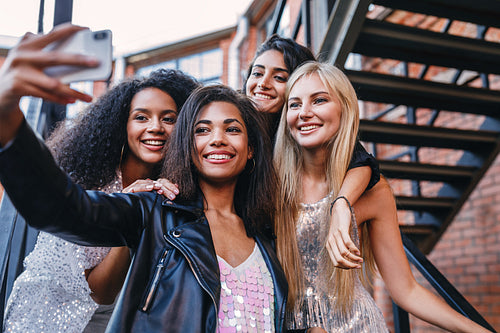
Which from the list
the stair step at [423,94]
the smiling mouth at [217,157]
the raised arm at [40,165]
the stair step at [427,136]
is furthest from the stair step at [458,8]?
the raised arm at [40,165]

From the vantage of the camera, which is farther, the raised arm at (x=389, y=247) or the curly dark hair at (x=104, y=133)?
the curly dark hair at (x=104, y=133)

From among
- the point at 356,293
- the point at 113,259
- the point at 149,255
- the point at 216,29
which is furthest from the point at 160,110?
the point at 216,29

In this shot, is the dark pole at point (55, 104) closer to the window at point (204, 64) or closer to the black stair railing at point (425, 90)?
the black stair railing at point (425, 90)

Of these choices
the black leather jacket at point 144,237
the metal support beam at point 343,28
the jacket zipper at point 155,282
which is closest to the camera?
the black leather jacket at point 144,237

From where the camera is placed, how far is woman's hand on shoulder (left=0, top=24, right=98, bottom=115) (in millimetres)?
890

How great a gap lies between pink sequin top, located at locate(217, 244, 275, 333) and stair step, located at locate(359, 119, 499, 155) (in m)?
1.97

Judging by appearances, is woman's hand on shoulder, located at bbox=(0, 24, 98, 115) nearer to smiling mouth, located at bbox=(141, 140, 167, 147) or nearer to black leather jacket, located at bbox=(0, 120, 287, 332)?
black leather jacket, located at bbox=(0, 120, 287, 332)

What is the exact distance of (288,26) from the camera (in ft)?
28.8

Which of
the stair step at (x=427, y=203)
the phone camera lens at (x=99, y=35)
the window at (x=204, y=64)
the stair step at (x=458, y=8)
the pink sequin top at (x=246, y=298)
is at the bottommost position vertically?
the pink sequin top at (x=246, y=298)

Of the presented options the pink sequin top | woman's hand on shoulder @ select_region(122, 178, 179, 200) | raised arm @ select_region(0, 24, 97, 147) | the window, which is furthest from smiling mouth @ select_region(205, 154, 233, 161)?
the window

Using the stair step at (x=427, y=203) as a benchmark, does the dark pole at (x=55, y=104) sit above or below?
above

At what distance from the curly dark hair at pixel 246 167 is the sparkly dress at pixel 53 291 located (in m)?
0.46

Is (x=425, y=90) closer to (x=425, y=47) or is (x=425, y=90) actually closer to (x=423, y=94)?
(x=423, y=94)

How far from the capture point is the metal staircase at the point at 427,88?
303 centimetres
